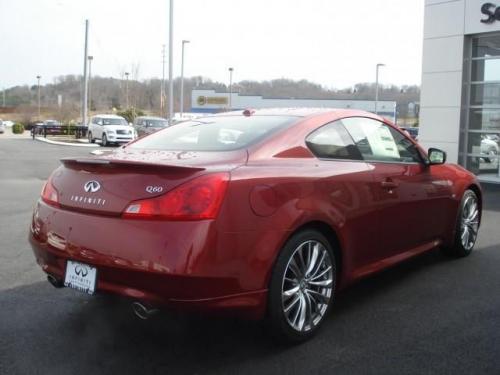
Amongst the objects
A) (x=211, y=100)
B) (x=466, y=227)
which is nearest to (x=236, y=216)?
(x=466, y=227)

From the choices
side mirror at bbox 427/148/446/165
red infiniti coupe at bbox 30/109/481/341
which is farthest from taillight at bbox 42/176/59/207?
side mirror at bbox 427/148/446/165

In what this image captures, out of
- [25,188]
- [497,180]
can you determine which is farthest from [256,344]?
[497,180]

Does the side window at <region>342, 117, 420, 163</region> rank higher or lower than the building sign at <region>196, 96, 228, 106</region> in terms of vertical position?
lower

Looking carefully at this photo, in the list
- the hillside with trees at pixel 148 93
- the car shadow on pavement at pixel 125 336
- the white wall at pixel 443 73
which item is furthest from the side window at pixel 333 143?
the hillside with trees at pixel 148 93

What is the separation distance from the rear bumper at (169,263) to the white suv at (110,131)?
29.3m

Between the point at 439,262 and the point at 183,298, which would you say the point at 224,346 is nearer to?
the point at 183,298

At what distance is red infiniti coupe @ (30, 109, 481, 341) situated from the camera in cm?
304

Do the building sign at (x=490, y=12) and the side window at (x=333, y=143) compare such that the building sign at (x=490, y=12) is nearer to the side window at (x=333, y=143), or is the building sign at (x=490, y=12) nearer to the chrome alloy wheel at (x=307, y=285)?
the side window at (x=333, y=143)

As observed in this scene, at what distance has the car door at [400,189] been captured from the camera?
4.34 metres

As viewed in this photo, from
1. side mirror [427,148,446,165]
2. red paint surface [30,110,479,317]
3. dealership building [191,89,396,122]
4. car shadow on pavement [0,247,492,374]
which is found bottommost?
car shadow on pavement [0,247,492,374]

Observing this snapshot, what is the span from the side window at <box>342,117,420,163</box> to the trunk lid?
1224 millimetres

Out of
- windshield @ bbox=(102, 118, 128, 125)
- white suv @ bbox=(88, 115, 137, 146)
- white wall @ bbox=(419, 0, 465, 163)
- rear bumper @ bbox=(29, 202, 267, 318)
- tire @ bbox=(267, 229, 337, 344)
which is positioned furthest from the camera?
windshield @ bbox=(102, 118, 128, 125)

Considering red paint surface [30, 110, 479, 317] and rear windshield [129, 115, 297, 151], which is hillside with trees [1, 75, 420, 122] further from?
red paint surface [30, 110, 479, 317]

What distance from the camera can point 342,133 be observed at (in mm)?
4227
